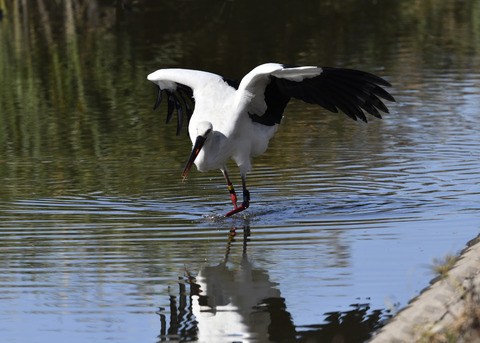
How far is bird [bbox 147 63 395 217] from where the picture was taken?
26.4 ft

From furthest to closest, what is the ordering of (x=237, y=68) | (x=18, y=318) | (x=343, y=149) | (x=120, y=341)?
(x=237, y=68) → (x=343, y=149) → (x=18, y=318) → (x=120, y=341)

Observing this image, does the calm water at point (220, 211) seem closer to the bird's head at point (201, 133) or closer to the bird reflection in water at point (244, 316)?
the bird reflection in water at point (244, 316)

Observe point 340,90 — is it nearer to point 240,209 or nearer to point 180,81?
point 240,209

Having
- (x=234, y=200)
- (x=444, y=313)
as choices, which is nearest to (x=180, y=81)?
(x=234, y=200)

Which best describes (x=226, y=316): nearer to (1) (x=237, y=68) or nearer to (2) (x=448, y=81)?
(2) (x=448, y=81)

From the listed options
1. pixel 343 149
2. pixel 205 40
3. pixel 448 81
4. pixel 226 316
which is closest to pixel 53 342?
pixel 226 316

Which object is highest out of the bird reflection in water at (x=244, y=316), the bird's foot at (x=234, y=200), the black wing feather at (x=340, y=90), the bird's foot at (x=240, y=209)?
the black wing feather at (x=340, y=90)

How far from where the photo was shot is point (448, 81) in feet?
51.0

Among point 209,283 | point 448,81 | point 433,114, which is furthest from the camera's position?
point 448,81

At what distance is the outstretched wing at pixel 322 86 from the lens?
7.96 m

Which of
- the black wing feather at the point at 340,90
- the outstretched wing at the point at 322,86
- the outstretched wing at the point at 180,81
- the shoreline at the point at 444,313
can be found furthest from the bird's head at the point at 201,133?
the shoreline at the point at 444,313

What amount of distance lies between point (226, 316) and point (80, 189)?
13.4 ft

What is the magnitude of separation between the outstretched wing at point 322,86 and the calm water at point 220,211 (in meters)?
0.83

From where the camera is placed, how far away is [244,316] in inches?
219
